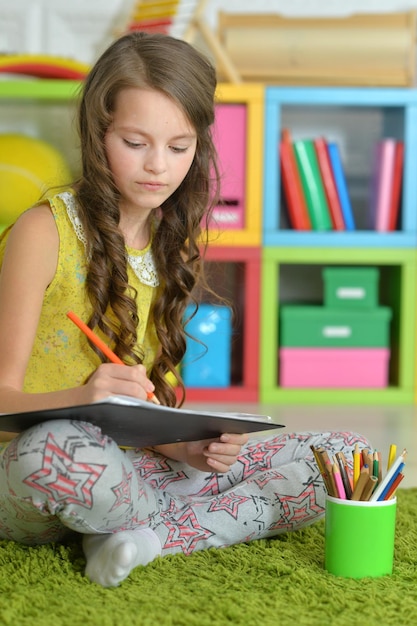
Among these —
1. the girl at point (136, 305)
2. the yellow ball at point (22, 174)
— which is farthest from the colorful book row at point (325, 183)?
the girl at point (136, 305)

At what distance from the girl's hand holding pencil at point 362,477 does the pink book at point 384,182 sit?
163 centimetres

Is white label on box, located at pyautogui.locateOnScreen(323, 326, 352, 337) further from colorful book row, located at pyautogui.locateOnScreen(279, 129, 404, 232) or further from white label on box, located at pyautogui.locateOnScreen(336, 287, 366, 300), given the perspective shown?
colorful book row, located at pyautogui.locateOnScreen(279, 129, 404, 232)

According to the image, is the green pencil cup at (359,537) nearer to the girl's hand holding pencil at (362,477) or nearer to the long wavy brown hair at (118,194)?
the girl's hand holding pencil at (362,477)

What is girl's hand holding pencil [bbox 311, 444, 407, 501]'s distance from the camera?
1085mm

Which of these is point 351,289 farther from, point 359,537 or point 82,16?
point 359,537

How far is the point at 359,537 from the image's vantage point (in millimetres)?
1091

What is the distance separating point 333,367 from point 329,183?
0.50 metres

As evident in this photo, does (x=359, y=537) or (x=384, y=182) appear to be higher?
(x=384, y=182)

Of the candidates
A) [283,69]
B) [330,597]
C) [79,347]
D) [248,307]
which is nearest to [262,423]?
[330,597]

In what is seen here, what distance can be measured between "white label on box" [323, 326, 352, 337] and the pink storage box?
0.04m

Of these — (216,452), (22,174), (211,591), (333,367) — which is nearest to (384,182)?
(333,367)

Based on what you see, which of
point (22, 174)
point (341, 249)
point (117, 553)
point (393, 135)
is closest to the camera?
point (117, 553)

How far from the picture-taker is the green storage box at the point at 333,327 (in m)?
2.64

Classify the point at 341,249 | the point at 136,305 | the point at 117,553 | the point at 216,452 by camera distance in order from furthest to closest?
the point at 341,249 < the point at 136,305 < the point at 216,452 < the point at 117,553
